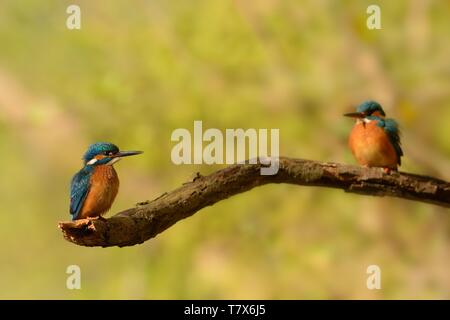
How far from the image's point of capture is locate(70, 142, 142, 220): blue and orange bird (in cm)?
202

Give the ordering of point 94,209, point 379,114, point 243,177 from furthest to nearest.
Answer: point 379,114 < point 243,177 < point 94,209

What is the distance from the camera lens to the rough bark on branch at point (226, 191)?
1815mm

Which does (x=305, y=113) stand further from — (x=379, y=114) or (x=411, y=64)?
(x=379, y=114)

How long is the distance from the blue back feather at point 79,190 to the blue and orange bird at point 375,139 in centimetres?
109

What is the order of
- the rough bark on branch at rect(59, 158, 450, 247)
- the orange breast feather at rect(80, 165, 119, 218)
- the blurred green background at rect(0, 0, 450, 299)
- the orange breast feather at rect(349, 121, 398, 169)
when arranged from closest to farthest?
the rough bark on branch at rect(59, 158, 450, 247) < the orange breast feather at rect(80, 165, 119, 218) < the orange breast feather at rect(349, 121, 398, 169) < the blurred green background at rect(0, 0, 450, 299)

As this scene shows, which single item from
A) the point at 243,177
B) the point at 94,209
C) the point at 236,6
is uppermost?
the point at 236,6

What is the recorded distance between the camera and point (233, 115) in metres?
4.80

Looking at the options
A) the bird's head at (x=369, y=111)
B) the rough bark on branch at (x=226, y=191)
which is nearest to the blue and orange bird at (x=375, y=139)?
the bird's head at (x=369, y=111)

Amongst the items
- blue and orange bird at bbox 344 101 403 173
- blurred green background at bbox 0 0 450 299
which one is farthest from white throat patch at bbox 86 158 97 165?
blurred green background at bbox 0 0 450 299

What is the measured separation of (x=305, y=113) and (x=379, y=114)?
2014mm

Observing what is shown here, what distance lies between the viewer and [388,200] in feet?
15.6

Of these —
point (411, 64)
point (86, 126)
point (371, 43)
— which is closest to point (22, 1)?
point (86, 126)

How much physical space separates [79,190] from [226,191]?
49cm

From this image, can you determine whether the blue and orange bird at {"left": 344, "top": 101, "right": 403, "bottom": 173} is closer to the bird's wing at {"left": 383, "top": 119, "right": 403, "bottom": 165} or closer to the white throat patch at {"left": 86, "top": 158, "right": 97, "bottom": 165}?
the bird's wing at {"left": 383, "top": 119, "right": 403, "bottom": 165}
